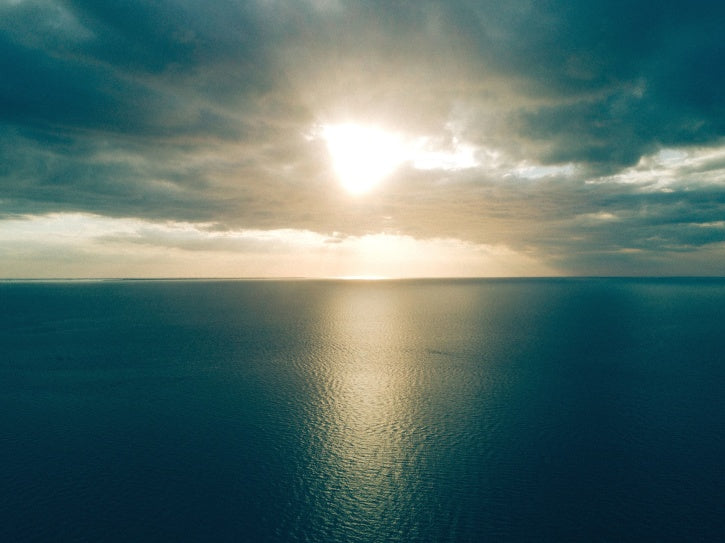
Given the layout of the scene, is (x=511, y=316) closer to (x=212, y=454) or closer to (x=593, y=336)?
(x=593, y=336)

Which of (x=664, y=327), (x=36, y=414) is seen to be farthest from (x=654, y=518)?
(x=664, y=327)

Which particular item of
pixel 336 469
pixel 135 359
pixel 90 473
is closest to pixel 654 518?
pixel 336 469

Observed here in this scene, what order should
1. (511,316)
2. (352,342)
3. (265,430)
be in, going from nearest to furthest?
(265,430)
(352,342)
(511,316)

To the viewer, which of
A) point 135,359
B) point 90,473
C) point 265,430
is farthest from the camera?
point 135,359

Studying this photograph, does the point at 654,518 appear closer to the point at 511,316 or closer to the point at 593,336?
the point at 593,336

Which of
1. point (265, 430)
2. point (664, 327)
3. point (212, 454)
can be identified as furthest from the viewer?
point (664, 327)

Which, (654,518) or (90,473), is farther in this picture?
(90,473)
